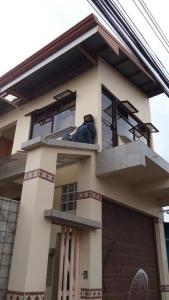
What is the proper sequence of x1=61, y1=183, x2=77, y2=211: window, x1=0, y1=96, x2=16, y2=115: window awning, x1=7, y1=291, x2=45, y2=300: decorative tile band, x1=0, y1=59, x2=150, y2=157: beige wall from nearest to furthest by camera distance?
x1=7, y1=291, x2=45, y2=300: decorative tile band < x1=61, y1=183, x2=77, y2=211: window < x1=0, y1=59, x2=150, y2=157: beige wall < x1=0, y1=96, x2=16, y2=115: window awning

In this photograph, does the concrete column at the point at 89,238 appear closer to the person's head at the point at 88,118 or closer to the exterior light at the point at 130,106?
the person's head at the point at 88,118

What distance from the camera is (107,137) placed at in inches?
297

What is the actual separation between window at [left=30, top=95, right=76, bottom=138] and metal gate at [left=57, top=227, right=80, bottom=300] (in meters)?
3.36

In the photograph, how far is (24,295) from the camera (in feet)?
14.1

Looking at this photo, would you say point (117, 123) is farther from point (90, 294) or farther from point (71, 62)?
point (90, 294)

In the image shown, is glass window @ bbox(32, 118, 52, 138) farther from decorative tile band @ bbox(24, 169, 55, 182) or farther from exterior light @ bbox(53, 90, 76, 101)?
decorative tile band @ bbox(24, 169, 55, 182)

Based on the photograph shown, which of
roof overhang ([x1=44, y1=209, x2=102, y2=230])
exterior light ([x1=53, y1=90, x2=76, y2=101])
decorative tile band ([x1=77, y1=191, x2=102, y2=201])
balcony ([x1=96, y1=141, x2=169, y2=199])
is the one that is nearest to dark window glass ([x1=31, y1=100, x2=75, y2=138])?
exterior light ([x1=53, y1=90, x2=76, y2=101])

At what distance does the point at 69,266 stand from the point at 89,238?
0.67m

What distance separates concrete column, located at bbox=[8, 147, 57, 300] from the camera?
442 centimetres

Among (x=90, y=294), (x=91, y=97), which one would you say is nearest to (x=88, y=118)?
(x=91, y=97)

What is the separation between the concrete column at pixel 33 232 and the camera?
174 inches

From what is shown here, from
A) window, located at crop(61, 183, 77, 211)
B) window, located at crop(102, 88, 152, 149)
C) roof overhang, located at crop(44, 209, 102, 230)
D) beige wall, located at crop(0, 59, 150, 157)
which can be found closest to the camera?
roof overhang, located at crop(44, 209, 102, 230)

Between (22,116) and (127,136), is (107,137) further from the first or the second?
(22,116)

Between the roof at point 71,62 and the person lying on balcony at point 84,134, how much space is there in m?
2.11
